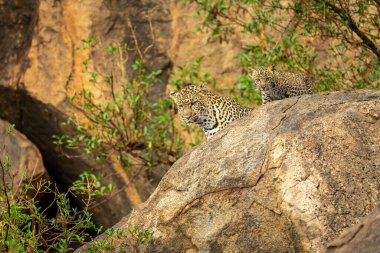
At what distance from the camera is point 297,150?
948cm

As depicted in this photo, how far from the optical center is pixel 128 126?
52.6ft

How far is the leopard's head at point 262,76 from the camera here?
13047 millimetres

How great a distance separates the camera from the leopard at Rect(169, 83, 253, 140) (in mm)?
12898

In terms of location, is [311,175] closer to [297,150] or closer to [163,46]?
[297,150]

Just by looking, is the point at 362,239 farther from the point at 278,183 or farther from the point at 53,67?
the point at 53,67

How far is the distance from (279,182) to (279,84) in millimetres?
3856

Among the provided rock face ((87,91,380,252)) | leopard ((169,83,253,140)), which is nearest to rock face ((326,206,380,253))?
rock face ((87,91,380,252))

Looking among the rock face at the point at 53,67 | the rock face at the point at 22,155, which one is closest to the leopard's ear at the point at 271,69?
the rock face at the point at 53,67

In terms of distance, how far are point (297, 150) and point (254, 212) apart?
773 millimetres

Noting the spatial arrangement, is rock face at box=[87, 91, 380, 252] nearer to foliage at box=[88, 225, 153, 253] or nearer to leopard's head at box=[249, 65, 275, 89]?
foliage at box=[88, 225, 153, 253]

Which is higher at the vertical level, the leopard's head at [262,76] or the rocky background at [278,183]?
the leopard's head at [262,76]

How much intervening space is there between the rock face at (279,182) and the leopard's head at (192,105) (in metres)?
2.48

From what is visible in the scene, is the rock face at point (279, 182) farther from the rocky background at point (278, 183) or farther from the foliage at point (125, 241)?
the foliage at point (125, 241)

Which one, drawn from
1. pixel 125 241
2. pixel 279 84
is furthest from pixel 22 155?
pixel 125 241
